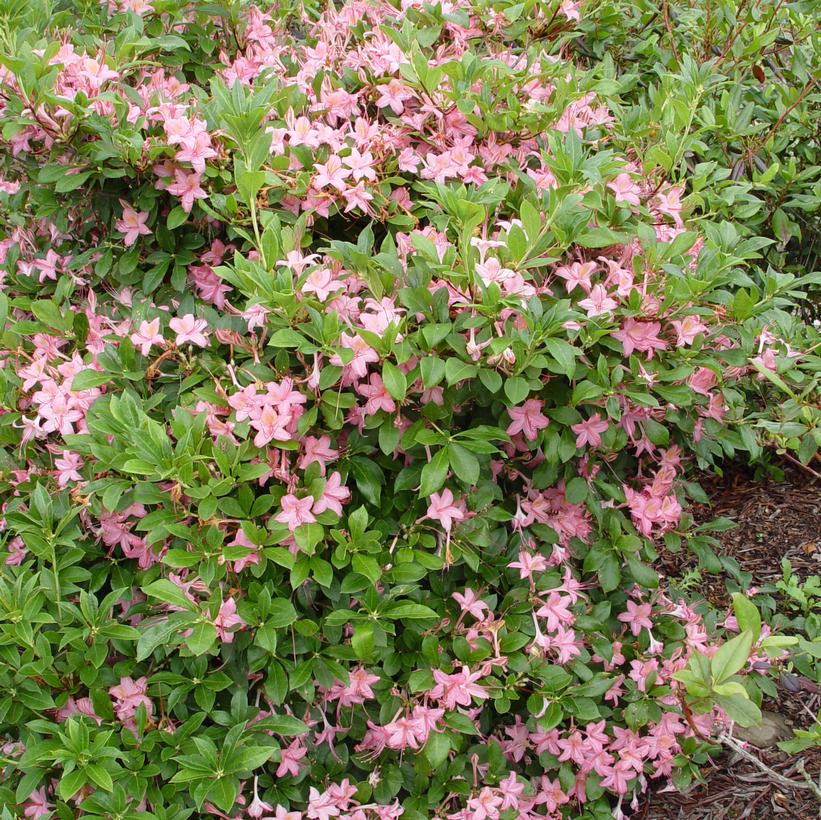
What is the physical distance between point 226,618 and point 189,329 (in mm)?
684

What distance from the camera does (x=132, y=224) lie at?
2.36 metres

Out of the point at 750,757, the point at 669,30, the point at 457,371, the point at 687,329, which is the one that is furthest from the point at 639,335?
the point at 669,30

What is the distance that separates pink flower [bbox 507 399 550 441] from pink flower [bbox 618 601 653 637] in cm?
66

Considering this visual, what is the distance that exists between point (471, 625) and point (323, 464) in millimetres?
582

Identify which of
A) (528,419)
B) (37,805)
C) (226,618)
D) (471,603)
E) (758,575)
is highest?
(528,419)

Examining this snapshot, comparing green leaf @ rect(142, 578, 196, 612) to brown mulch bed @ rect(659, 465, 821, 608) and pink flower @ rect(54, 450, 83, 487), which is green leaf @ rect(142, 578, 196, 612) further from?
brown mulch bed @ rect(659, 465, 821, 608)

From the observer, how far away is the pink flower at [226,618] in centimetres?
194

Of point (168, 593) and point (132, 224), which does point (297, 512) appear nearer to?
point (168, 593)

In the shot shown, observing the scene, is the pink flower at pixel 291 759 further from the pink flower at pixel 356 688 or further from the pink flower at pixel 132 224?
the pink flower at pixel 132 224

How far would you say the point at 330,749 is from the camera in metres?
2.19

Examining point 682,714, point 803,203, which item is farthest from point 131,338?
point 803,203

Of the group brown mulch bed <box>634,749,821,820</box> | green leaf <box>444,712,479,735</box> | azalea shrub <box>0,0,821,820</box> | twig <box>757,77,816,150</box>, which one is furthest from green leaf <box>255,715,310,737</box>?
twig <box>757,77,816,150</box>

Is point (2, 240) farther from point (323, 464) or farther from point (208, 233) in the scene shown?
point (323, 464)

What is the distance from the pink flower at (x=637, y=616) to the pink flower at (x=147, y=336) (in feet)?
4.73
